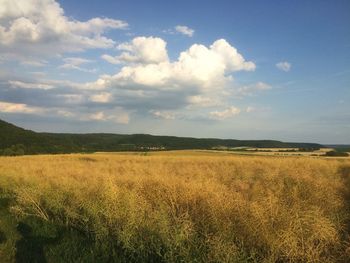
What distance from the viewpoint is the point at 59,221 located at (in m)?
12.3

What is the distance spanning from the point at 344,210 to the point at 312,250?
189 inches

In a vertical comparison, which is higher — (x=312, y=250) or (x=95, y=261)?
(x=312, y=250)

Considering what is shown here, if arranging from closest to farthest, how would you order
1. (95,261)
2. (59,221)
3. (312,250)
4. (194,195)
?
(312,250) → (95,261) → (194,195) → (59,221)

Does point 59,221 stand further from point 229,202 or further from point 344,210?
point 344,210

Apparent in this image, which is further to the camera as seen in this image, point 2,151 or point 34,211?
point 2,151

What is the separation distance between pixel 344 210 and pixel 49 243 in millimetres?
7431

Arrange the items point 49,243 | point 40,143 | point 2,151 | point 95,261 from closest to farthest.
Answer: point 95,261 < point 49,243 < point 2,151 < point 40,143

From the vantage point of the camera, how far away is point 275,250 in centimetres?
685

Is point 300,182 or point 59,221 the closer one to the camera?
point 59,221

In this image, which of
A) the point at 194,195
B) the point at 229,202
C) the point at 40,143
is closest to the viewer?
the point at 229,202

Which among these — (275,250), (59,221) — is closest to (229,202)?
(275,250)

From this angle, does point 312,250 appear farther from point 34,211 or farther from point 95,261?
point 34,211

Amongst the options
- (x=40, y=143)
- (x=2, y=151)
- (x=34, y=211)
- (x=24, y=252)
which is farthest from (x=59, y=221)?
(x=40, y=143)

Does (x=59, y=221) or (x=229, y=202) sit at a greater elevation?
(x=229, y=202)
